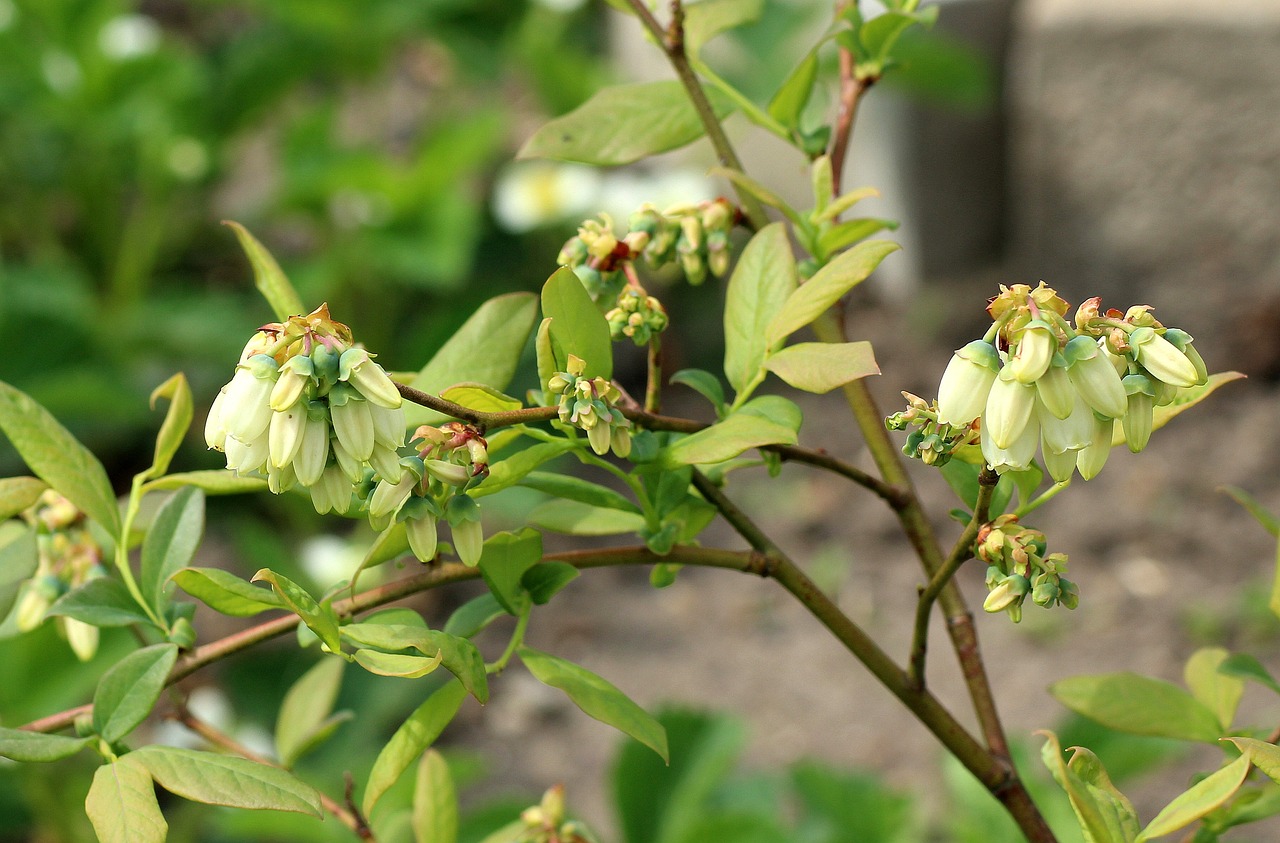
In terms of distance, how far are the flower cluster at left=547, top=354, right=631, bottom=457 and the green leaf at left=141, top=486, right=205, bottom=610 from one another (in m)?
0.16

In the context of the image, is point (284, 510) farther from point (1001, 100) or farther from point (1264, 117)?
point (1264, 117)

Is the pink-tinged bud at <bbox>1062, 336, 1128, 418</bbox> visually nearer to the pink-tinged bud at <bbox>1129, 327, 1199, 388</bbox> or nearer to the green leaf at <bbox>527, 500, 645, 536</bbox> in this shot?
the pink-tinged bud at <bbox>1129, 327, 1199, 388</bbox>

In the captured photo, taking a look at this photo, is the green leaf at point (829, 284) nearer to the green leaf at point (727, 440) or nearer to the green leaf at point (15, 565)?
the green leaf at point (727, 440)

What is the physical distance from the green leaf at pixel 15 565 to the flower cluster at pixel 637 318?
24 centimetres

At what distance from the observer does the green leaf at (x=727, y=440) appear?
394mm

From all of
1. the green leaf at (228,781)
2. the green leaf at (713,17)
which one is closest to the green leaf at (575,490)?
the green leaf at (228,781)

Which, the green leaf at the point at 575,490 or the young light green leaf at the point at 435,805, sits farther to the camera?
the young light green leaf at the point at 435,805

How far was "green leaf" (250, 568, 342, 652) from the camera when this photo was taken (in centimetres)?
36

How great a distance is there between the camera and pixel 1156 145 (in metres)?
2.08

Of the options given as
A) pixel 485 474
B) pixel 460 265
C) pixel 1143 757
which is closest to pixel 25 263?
pixel 460 265

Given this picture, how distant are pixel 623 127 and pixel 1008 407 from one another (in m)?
0.25

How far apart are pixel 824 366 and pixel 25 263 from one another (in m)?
2.23

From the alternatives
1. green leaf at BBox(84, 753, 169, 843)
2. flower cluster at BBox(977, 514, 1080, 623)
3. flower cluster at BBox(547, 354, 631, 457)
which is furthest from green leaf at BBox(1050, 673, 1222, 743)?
green leaf at BBox(84, 753, 169, 843)

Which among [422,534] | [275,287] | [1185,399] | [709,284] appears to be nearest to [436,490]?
[422,534]
